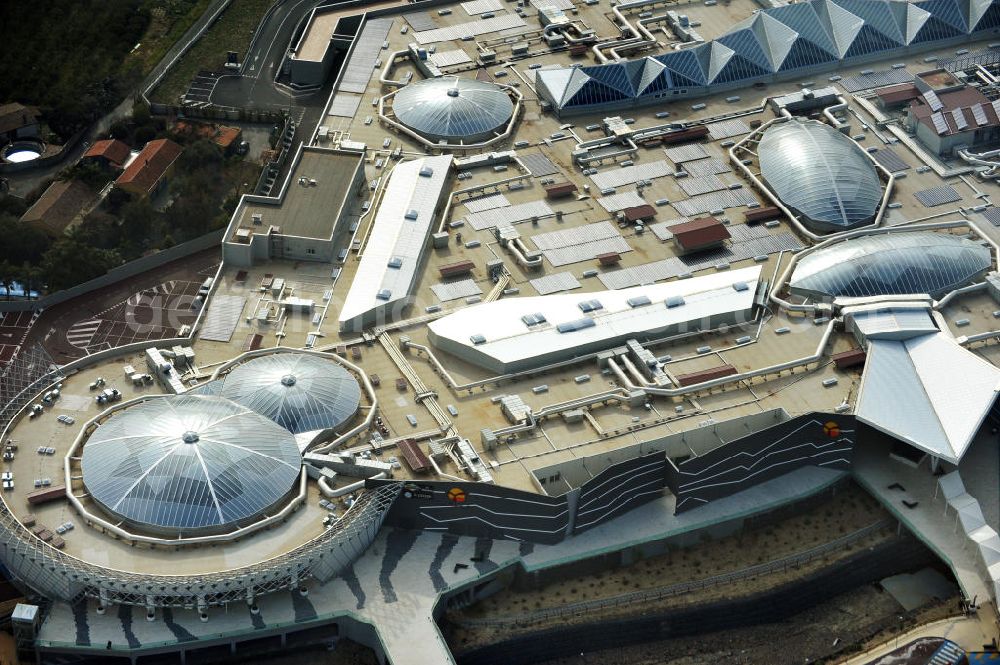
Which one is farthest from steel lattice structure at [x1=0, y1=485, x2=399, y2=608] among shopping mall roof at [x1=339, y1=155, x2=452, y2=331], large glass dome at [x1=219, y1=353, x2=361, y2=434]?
shopping mall roof at [x1=339, y1=155, x2=452, y2=331]

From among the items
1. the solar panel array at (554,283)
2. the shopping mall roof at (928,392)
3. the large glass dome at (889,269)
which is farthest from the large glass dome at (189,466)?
the large glass dome at (889,269)

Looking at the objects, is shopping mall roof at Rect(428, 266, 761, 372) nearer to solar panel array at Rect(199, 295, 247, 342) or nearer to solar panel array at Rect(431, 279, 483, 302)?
solar panel array at Rect(431, 279, 483, 302)

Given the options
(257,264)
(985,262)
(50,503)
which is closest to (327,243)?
(257,264)

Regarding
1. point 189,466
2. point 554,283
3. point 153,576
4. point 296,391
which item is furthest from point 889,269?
point 153,576

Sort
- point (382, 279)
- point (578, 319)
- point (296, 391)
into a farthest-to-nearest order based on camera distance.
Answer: point (382, 279) < point (578, 319) < point (296, 391)

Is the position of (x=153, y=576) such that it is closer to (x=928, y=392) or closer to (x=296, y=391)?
(x=296, y=391)

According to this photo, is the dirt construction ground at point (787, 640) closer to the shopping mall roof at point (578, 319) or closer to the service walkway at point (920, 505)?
the service walkway at point (920, 505)

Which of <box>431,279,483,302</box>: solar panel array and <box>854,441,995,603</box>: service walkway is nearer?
<box>854,441,995,603</box>: service walkway
